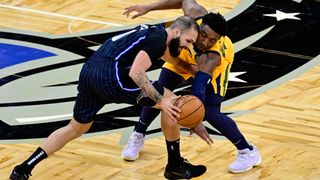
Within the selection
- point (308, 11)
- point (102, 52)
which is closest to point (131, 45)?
point (102, 52)

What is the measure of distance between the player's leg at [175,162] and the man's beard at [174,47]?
0.68m

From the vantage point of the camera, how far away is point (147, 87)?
31.3ft

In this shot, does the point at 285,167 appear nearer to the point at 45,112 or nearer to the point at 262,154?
the point at 262,154

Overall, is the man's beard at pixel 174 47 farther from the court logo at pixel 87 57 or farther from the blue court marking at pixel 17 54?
the blue court marking at pixel 17 54

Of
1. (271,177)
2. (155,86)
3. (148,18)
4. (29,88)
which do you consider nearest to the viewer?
(155,86)

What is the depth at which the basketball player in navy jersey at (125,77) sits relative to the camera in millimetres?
9562

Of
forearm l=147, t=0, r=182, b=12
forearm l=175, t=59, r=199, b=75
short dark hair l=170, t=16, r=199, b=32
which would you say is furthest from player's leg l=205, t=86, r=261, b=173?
forearm l=147, t=0, r=182, b=12

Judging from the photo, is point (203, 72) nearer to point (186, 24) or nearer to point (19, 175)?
point (186, 24)

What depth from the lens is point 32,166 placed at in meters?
10.2

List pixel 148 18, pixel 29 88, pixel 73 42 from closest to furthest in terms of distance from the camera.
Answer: pixel 29 88
pixel 73 42
pixel 148 18

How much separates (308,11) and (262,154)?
5070 mm

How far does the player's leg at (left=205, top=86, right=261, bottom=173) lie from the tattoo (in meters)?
1.02

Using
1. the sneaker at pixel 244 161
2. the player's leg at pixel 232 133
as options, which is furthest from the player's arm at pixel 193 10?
the sneaker at pixel 244 161

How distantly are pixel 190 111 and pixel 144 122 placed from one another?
138 centimetres
